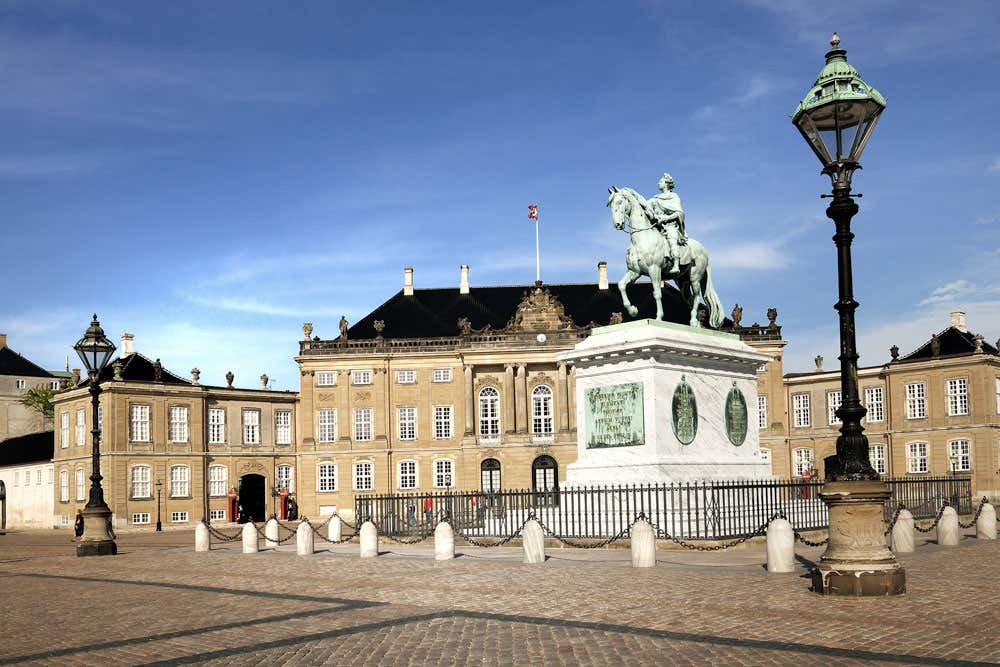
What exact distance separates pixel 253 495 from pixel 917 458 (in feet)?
126

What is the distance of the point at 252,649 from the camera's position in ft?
31.1

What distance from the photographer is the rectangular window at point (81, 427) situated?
186ft

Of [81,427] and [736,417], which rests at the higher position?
[81,427]

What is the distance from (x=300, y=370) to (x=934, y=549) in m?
49.2

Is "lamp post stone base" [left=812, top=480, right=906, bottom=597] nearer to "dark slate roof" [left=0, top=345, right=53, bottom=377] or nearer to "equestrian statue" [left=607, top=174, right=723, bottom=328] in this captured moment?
"equestrian statue" [left=607, top=174, right=723, bottom=328]

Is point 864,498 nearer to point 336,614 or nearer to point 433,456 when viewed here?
point 336,614

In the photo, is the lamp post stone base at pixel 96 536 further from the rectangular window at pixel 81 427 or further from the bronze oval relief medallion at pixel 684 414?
the rectangular window at pixel 81 427

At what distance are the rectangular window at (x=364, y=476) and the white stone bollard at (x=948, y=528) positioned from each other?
46662mm

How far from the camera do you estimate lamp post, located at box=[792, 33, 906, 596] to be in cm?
1122

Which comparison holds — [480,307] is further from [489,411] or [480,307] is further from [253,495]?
[253,495]

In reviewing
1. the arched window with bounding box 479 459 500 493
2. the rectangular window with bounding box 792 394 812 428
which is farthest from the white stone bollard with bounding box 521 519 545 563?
the rectangular window with bounding box 792 394 812 428

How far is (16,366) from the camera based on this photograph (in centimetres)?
→ 8006

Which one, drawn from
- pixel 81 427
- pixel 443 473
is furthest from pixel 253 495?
pixel 443 473

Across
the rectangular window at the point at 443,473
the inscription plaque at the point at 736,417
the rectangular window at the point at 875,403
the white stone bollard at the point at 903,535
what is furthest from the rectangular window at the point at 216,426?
the white stone bollard at the point at 903,535
